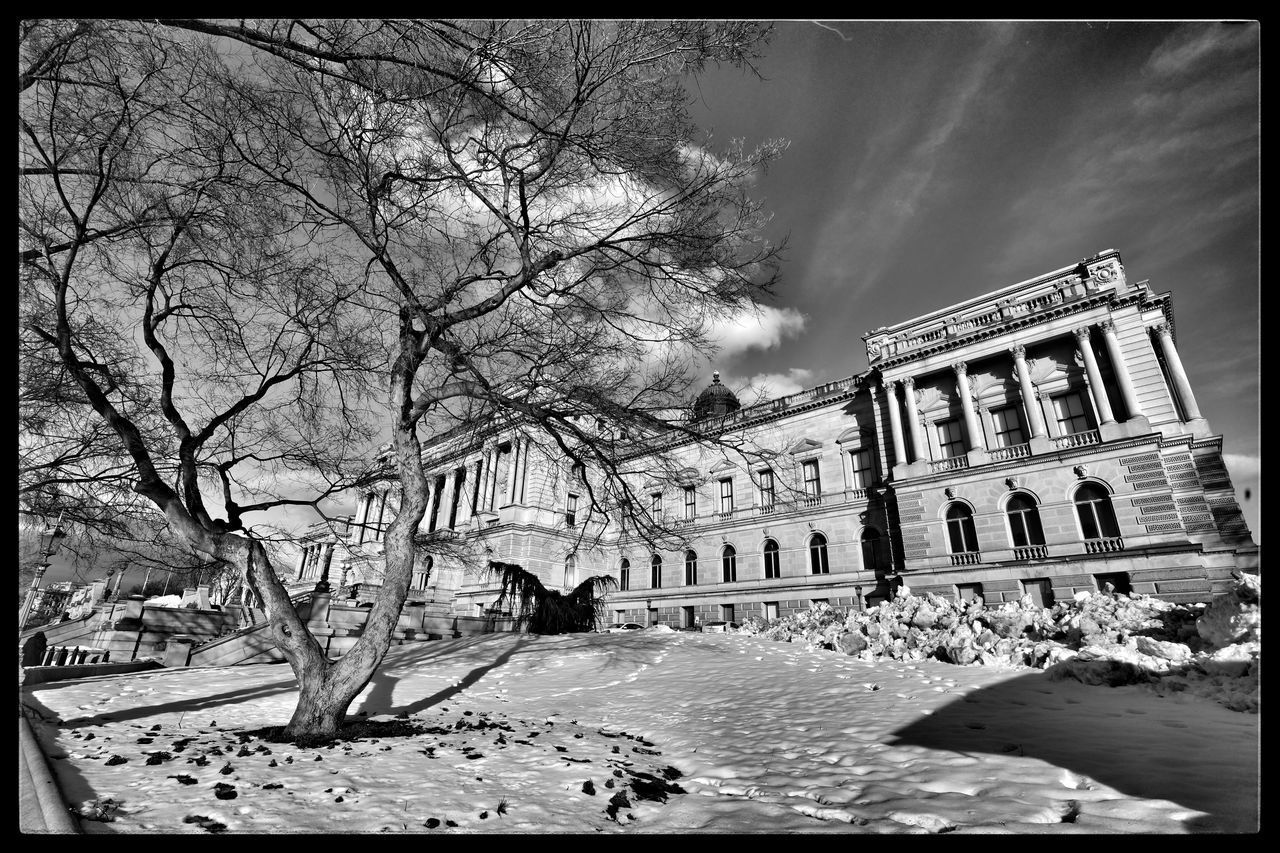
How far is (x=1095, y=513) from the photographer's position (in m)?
20.5

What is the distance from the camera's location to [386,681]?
1002cm

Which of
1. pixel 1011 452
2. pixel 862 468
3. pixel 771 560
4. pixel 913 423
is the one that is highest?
pixel 913 423

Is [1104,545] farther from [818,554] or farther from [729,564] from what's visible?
[729,564]

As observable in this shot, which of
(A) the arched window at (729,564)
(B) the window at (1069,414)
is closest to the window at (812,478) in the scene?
(A) the arched window at (729,564)

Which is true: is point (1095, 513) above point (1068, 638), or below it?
above

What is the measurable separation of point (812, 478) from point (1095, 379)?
41.3ft

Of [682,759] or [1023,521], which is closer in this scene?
[682,759]

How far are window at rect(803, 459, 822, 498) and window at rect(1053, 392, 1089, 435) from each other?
415 inches

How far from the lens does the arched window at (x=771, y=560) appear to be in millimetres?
29141

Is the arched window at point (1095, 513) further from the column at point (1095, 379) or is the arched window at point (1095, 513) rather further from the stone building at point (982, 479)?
the column at point (1095, 379)

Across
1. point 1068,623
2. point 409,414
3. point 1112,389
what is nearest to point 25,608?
point 409,414

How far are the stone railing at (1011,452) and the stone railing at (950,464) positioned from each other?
1035 mm

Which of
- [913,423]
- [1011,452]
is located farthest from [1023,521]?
[913,423]
